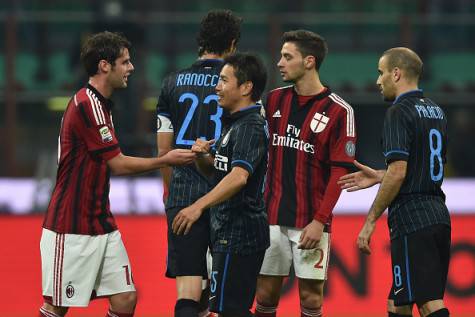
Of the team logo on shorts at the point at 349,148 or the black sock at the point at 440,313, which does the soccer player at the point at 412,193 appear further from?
the team logo on shorts at the point at 349,148

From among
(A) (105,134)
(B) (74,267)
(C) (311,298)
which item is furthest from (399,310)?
(A) (105,134)

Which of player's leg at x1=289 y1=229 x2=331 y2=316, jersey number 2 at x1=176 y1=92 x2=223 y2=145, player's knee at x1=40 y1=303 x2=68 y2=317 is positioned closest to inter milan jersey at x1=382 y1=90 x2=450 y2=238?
player's leg at x1=289 y1=229 x2=331 y2=316

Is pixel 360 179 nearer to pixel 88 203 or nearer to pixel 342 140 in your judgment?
pixel 342 140

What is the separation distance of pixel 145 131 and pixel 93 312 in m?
5.08

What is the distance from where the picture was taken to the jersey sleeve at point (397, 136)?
6.21 m

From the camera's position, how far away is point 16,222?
9586 mm

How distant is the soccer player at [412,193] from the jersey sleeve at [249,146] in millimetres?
862

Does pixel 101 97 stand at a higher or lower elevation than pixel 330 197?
higher

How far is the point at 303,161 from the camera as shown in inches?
267

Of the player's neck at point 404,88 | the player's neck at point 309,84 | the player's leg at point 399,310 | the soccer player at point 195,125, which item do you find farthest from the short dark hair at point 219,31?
the player's leg at point 399,310

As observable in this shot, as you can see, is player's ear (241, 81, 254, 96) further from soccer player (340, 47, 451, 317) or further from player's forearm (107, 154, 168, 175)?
soccer player (340, 47, 451, 317)

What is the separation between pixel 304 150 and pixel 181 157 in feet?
3.50

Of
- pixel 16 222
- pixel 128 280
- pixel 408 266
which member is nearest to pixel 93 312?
pixel 16 222

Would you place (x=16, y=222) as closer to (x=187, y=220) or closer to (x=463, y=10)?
(x=187, y=220)
